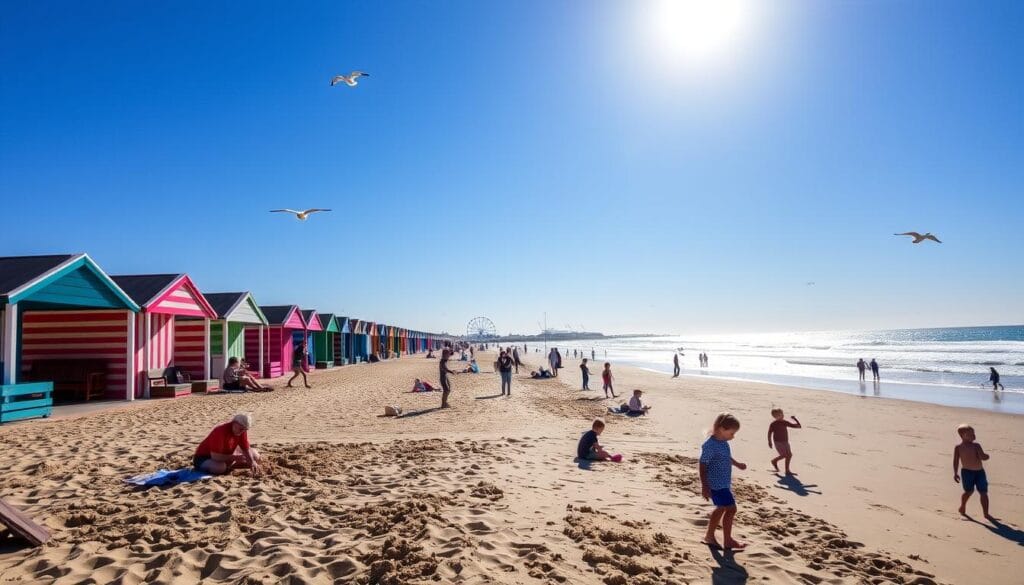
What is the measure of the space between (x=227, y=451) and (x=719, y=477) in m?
5.74

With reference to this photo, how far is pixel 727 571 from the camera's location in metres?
4.28

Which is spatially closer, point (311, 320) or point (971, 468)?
point (971, 468)

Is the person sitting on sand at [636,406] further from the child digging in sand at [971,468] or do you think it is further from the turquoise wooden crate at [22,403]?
the turquoise wooden crate at [22,403]

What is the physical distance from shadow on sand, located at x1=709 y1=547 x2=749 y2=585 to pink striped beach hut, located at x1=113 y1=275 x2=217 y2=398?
16.2m

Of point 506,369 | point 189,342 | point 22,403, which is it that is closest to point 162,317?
point 189,342

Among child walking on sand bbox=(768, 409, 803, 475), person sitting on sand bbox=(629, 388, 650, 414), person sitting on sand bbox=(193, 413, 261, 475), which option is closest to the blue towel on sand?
person sitting on sand bbox=(193, 413, 261, 475)

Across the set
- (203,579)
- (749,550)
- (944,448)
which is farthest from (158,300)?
(944,448)

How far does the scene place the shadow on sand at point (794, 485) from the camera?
7.02m

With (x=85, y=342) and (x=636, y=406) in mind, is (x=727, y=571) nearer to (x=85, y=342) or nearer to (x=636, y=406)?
(x=636, y=406)

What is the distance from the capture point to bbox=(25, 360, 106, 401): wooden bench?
1488 centimetres

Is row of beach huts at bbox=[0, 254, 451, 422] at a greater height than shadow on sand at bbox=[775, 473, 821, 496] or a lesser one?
greater

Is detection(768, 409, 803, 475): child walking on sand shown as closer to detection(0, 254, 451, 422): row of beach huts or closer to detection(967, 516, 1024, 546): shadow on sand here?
detection(967, 516, 1024, 546): shadow on sand

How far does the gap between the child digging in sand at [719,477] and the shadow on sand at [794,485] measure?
9.06ft

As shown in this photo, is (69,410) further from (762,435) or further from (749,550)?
(762,435)
